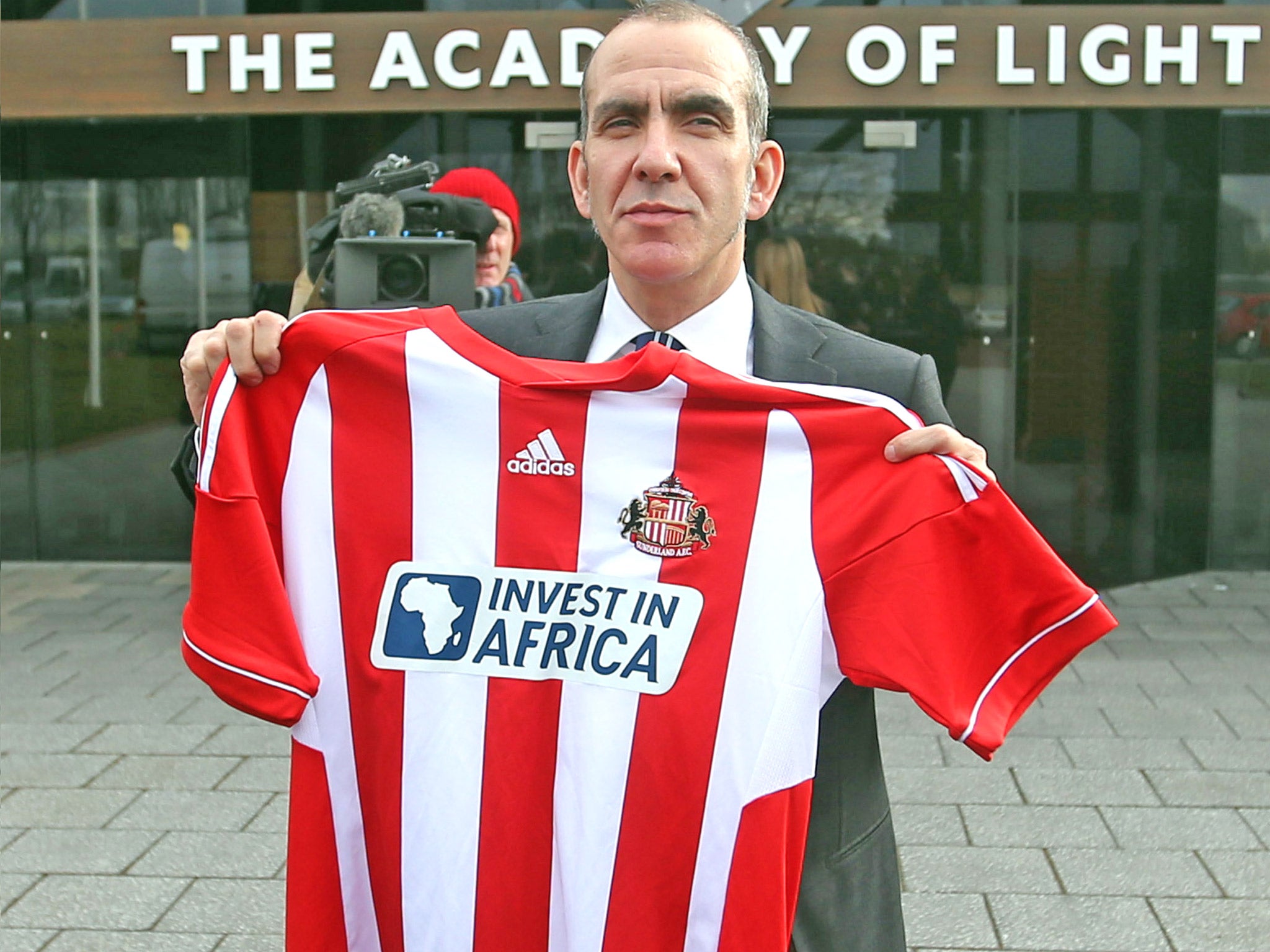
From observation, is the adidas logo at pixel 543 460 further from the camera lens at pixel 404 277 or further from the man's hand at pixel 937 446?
the camera lens at pixel 404 277

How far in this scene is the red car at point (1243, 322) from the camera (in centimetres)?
803

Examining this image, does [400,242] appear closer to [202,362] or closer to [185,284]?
[202,362]

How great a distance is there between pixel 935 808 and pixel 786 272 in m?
3.73

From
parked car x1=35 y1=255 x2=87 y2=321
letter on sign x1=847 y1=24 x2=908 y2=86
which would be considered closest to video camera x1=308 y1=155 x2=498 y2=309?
letter on sign x1=847 y1=24 x2=908 y2=86

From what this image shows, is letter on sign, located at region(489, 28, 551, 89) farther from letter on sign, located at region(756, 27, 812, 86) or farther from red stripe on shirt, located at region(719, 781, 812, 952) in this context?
red stripe on shirt, located at region(719, 781, 812, 952)

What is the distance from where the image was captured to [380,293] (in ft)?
13.7

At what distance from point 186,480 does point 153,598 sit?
5.53 metres

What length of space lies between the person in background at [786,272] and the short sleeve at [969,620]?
5577 mm

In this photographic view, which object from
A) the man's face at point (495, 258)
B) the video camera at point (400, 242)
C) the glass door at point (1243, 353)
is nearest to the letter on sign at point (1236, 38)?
the glass door at point (1243, 353)

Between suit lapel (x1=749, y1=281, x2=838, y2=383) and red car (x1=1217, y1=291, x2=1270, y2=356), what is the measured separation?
659 centimetres

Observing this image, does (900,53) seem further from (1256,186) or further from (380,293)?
(380,293)

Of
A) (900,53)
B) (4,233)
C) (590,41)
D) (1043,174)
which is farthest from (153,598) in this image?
(1043,174)

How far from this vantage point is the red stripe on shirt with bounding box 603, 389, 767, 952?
1.94 meters

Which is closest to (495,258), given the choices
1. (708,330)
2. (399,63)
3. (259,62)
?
(399,63)
